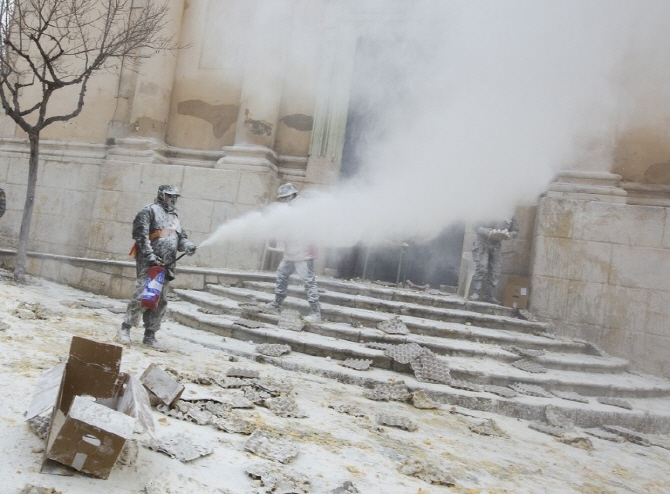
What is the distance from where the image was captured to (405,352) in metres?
5.68

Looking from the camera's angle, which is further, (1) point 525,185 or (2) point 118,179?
(2) point 118,179

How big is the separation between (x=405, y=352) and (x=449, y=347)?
2.76 ft

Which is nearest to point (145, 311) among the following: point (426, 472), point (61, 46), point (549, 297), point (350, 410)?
point (350, 410)

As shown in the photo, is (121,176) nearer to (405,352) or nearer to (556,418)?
(405,352)

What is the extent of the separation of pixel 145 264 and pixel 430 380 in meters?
3.40

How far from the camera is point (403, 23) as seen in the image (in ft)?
33.8

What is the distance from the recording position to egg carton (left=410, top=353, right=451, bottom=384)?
5289 mm

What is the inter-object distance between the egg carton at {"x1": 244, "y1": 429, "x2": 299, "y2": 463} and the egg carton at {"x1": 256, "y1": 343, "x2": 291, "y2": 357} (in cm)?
235

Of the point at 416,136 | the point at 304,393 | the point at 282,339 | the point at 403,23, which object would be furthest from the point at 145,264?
the point at 403,23

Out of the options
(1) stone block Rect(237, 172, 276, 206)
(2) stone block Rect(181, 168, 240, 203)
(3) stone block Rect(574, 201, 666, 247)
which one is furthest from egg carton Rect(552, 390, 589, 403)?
(2) stone block Rect(181, 168, 240, 203)

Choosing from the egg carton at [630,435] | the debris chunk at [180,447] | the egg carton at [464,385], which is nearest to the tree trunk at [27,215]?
the debris chunk at [180,447]

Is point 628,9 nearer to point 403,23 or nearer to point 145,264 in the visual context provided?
point 403,23

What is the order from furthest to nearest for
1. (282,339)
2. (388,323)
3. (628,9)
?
(628,9), (388,323), (282,339)

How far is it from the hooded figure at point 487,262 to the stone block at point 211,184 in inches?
194
